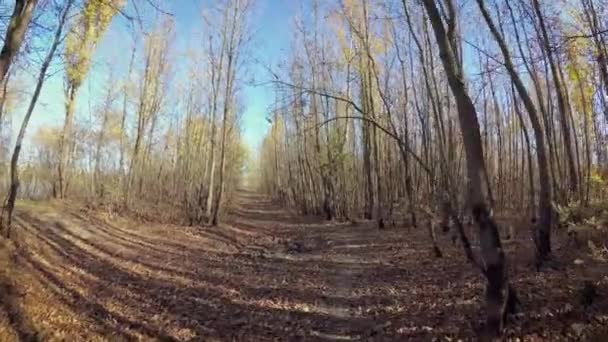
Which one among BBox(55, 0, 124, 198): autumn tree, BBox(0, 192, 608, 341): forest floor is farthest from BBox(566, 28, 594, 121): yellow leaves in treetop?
BBox(55, 0, 124, 198): autumn tree

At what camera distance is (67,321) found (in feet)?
23.4

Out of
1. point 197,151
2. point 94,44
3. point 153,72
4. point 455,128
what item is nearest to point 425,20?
point 455,128

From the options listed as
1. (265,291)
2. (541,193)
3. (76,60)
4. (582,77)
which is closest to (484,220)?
(541,193)

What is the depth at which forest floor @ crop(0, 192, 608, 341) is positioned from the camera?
253 inches

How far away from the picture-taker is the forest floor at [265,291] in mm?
6430

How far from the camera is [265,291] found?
9.49 m

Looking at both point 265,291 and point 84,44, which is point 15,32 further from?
point 84,44

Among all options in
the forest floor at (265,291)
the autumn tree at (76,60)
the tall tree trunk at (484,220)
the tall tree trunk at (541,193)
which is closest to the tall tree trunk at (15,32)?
the forest floor at (265,291)

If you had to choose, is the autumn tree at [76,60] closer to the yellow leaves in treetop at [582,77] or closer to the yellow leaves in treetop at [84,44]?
the yellow leaves in treetop at [84,44]

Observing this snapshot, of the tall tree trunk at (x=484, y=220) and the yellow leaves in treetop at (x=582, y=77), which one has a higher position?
the yellow leaves in treetop at (x=582, y=77)

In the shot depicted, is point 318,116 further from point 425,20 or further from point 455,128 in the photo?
point 425,20

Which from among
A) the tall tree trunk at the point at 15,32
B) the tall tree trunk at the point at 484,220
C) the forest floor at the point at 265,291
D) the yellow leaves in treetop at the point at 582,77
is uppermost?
the yellow leaves in treetop at the point at 582,77

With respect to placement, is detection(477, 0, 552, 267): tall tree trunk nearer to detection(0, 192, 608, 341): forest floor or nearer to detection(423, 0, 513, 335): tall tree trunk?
detection(0, 192, 608, 341): forest floor

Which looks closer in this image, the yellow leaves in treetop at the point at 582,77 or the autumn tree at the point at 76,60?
the yellow leaves in treetop at the point at 582,77
